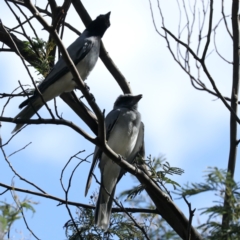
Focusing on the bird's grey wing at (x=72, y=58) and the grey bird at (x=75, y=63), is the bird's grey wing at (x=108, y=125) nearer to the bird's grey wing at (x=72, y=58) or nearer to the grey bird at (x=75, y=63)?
the grey bird at (x=75, y=63)

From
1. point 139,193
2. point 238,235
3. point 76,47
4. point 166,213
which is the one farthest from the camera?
point 76,47

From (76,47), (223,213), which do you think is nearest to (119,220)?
(76,47)

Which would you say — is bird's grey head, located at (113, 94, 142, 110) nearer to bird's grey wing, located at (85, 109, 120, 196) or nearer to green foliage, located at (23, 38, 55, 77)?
bird's grey wing, located at (85, 109, 120, 196)

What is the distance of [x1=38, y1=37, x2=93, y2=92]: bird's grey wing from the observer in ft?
18.4

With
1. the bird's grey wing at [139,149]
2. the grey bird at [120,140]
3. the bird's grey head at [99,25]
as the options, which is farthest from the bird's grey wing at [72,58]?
the bird's grey wing at [139,149]

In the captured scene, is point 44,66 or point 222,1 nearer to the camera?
point 44,66

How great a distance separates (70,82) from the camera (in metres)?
5.79

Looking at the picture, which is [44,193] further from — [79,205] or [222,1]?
[222,1]

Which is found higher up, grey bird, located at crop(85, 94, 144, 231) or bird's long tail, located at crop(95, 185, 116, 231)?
grey bird, located at crop(85, 94, 144, 231)

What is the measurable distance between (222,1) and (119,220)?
7.35 ft

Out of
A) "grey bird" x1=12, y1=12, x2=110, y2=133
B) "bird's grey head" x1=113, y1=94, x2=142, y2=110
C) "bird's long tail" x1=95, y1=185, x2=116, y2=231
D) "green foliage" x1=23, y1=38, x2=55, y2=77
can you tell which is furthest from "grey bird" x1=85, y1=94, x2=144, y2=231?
"green foliage" x1=23, y1=38, x2=55, y2=77

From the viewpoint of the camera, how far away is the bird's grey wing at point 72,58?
18.4 feet

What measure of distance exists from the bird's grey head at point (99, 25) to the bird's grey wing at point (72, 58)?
227 millimetres

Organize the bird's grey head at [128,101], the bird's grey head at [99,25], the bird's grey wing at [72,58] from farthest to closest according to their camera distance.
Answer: the bird's grey head at [128,101] → the bird's grey head at [99,25] → the bird's grey wing at [72,58]
